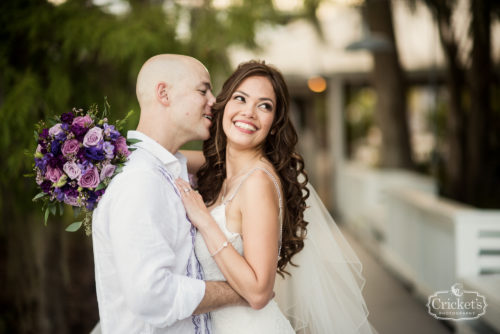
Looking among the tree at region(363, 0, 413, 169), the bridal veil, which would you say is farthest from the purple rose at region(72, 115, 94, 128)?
the tree at region(363, 0, 413, 169)

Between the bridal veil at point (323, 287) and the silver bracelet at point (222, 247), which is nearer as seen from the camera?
the silver bracelet at point (222, 247)

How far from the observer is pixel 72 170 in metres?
1.94

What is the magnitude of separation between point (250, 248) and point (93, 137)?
0.81 metres

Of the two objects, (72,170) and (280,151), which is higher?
Answer: (72,170)

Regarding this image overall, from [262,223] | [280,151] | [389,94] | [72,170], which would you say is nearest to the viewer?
[72,170]

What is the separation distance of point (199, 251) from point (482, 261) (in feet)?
10.4

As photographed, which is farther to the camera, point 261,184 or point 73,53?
point 73,53

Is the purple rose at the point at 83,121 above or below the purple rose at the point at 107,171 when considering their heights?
above

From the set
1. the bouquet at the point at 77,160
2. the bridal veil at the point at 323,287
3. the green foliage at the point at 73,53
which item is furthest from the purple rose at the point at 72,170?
the bridal veil at the point at 323,287

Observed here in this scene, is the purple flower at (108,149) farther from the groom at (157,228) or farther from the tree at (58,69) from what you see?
the tree at (58,69)

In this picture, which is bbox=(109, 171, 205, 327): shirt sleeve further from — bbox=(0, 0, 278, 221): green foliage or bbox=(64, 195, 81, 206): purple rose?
bbox=(0, 0, 278, 221): green foliage

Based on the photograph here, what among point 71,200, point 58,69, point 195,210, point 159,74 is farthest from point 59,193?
point 58,69

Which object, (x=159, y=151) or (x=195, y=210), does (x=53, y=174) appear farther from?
(x=195, y=210)

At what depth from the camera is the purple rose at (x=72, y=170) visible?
6.34ft
